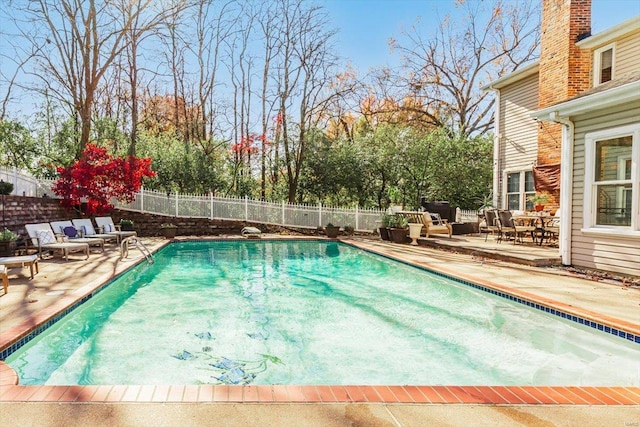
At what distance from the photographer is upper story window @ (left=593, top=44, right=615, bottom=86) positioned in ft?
30.5

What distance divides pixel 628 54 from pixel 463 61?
44.0ft

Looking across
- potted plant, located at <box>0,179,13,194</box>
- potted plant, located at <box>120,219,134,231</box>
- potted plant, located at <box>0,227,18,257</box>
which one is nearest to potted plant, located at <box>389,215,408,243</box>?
potted plant, located at <box>120,219,134,231</box>

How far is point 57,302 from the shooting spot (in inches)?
178

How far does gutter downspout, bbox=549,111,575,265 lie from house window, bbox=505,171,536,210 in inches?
212

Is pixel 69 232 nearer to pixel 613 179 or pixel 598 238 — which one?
pixel 598 238

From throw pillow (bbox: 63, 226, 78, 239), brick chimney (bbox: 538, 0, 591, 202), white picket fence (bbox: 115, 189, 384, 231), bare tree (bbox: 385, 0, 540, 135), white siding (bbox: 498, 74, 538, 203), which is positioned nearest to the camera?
throw pillow (bbox: 63, 226, 78, 239)

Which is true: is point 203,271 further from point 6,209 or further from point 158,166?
point 158,166

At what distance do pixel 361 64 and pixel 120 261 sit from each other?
58.0ft

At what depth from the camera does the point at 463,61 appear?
21.5 metres

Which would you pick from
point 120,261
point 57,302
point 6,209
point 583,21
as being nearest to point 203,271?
point 120,261

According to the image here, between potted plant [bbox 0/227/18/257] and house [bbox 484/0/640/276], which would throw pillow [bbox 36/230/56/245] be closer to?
potted plant [bbox 0/227/18/257]

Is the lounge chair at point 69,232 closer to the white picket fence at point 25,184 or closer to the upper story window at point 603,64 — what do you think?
the white picket fence at point 25,184

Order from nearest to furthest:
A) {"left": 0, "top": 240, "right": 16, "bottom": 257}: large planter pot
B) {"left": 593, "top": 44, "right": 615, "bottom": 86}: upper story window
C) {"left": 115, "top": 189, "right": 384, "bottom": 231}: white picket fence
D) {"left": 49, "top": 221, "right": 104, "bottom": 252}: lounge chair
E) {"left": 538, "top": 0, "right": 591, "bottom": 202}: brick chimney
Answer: {"left": 0, "top": 240, "right": 16, "bottom": 257}: large planter pot
{"left": 49, "top": 221, "right": 104, "bottom": 252}: lounge chair
{"left": 593, "top": 44, "right": 615, "bottom": 86}: upper story window
{"left": 538, "top": 0, "right": 591, "bottom": 202}: brick chimney
{"left": 115, "top": 189, "right": 384, "bottom": 231}: white picket fence

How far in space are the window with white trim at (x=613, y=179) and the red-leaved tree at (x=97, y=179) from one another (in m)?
11.3
